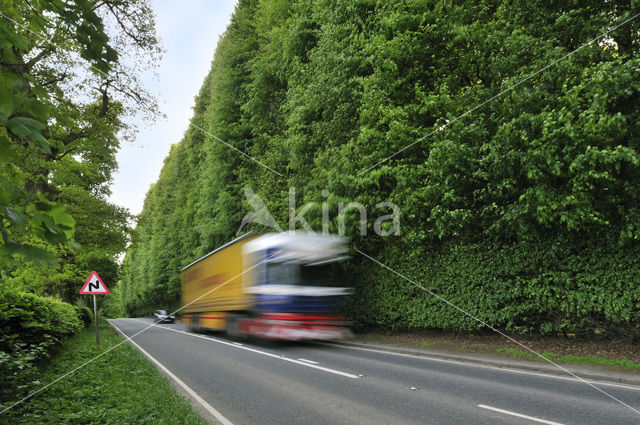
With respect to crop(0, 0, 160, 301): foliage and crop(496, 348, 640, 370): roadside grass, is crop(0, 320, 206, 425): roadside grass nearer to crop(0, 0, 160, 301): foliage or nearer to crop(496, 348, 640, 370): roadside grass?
crop(0, 0, 160, 301): foliage

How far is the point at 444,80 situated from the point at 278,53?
1338 cm

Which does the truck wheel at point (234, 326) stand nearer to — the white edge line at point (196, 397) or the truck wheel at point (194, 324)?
the white edge line at point (196, 397)

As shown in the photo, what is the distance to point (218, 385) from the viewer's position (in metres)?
7.80

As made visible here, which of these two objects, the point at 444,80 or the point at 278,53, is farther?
the point at 278,53

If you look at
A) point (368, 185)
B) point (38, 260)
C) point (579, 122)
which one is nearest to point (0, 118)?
point (38, 260)

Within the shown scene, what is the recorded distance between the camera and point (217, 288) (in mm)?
17234

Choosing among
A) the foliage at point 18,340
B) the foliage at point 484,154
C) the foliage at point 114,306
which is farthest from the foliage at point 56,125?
the foliage at point 114,306

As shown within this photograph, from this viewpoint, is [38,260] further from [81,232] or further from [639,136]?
[81,232]

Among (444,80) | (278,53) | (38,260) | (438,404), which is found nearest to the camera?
(38,260)

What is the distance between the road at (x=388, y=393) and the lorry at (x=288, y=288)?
167cm

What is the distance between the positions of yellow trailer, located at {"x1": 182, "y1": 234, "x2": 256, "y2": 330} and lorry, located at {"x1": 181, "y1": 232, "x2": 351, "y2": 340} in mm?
87

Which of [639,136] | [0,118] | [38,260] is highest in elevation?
[639,136]

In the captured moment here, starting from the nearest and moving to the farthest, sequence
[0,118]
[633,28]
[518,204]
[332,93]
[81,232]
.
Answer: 1. [0,118]
2. [633,28]
3. [518,204]
4. [332,93]
5. [81,232]

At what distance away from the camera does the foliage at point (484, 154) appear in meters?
8.88
